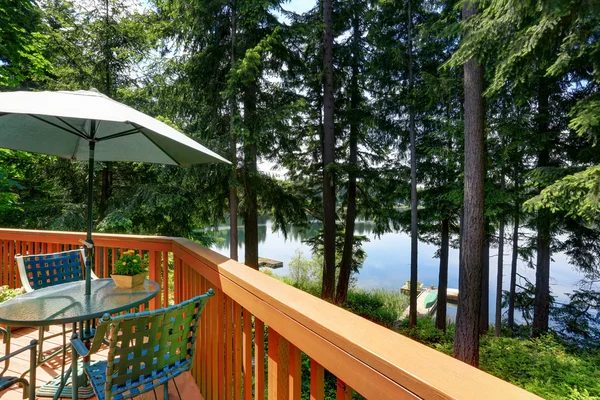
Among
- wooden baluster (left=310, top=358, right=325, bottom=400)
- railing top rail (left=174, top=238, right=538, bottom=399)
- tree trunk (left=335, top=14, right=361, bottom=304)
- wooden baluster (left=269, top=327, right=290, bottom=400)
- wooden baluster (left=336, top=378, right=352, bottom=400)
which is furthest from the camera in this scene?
tree trunk (left=335, top=14, right=361, bottom=304)

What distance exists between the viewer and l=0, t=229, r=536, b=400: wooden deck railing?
25.2 inches

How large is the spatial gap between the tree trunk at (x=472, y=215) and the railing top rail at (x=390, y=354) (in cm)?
601

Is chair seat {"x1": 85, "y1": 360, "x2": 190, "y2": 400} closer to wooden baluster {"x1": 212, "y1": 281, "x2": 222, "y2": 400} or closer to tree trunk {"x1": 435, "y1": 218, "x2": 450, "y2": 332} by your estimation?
wooden baluster {"x1": 212, "y1": 281, "x2": 222, "y2": 400}

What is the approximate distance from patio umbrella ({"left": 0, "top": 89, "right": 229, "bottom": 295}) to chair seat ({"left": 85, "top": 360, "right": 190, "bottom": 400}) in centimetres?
67

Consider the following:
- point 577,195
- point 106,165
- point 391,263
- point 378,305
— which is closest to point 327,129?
point 106,165

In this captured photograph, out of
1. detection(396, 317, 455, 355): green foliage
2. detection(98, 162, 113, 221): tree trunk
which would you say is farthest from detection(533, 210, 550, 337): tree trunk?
detection(98, 162, 113, 221): tree trunk

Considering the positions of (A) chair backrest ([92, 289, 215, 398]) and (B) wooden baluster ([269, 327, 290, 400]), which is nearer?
(B) wooden baluster ([269, 327, 290, 400])

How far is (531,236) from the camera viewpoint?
10922 millimetres

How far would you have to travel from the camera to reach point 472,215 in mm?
6223

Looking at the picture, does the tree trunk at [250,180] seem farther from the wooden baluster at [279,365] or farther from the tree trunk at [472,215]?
the wooden baluster at [279,365]

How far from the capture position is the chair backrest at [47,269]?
8.32 ft

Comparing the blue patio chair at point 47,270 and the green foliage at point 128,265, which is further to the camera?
the blue patio chair at point 47,270

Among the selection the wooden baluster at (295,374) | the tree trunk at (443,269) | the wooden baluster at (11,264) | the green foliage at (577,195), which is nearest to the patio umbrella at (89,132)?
the wooden baluster at (295,374)

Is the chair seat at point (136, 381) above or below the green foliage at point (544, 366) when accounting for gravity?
above
